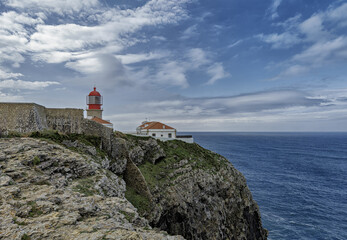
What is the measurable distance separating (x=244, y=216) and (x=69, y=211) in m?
31.2

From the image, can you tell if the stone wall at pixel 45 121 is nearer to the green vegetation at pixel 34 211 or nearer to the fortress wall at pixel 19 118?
the fortress wall at pixel 19 118

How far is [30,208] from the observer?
30.0 ft

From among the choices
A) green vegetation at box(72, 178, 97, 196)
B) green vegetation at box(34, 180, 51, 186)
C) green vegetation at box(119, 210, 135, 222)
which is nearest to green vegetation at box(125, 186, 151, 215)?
green vegetation at box(72, 178, 97, 196)

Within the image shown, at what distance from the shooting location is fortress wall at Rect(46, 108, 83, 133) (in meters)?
23.9

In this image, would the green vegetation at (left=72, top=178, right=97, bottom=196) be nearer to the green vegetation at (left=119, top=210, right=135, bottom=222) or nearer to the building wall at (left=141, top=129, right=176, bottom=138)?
the green vegetation at (left=119, top=210, right=135, bottom=222)

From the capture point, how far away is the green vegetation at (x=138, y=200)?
21.5m

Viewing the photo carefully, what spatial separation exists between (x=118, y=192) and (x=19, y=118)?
14.5m

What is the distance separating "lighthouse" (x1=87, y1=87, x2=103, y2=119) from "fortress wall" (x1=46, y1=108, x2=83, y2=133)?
20309mm

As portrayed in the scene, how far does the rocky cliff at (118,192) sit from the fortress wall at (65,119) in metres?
2.21

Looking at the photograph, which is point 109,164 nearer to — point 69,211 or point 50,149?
point 50,149

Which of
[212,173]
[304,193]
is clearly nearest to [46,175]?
[212,173]

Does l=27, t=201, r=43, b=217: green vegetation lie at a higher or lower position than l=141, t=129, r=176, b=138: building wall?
lower

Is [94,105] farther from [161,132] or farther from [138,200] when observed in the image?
[138,200]

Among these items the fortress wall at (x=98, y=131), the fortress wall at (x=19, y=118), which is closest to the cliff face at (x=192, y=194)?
the fortress wall at (x=98, y=131)
